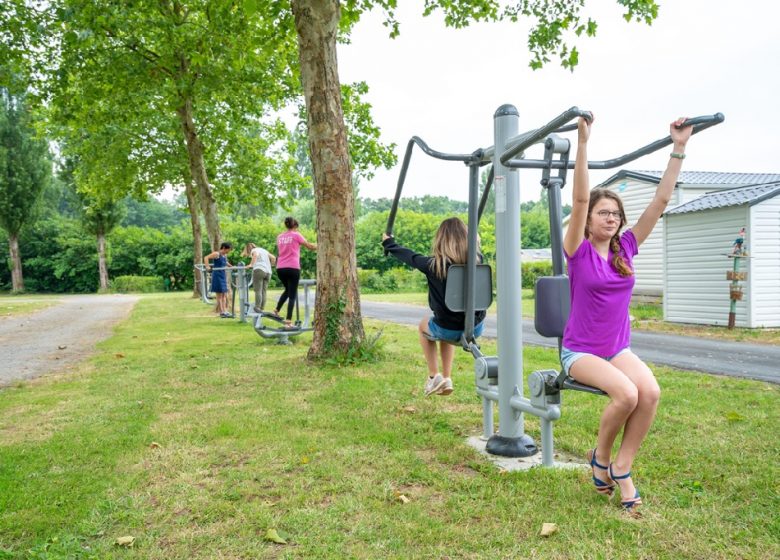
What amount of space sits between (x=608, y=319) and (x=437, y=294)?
1736 millimetres

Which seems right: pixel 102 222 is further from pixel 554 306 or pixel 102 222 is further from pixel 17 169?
pixel 554 306

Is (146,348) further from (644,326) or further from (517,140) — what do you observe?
(644,326)

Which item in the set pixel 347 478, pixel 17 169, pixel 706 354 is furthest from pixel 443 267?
pixel 17 169

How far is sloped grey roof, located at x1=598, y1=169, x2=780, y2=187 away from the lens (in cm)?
1961

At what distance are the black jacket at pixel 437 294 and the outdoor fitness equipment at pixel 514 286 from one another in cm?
21

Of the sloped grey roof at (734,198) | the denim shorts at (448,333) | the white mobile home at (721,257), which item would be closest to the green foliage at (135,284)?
the white mobile home at (721,257)

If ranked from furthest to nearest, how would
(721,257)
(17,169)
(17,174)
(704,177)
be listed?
1. (17,169)
2. (17,174)
3. (704,177)
4. (721,257)

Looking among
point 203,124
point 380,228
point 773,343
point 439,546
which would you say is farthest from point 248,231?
point 439,546

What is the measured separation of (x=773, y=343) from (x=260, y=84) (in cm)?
1260

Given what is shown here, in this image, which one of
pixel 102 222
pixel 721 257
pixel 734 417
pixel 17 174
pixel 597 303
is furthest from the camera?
pixel 17 174

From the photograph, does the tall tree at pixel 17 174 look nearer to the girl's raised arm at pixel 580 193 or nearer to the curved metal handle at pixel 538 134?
the curved metal handle at pixel 538 134

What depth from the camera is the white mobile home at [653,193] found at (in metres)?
19.3

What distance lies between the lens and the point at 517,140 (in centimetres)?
372

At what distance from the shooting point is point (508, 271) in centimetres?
394
